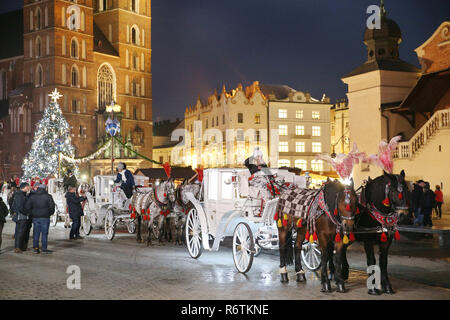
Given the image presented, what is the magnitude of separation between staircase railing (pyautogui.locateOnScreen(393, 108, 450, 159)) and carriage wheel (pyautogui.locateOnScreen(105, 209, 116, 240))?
1697cm

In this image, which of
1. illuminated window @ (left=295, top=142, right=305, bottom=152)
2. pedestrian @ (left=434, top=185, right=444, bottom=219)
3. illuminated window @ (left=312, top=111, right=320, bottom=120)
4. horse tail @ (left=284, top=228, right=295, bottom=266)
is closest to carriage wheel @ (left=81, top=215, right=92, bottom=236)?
horse tail @ (left=284, top=228, right=295, bottom=266)

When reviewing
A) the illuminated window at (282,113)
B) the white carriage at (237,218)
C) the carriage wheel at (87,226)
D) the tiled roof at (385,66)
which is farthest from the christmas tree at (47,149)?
the white carriage at (237,218)

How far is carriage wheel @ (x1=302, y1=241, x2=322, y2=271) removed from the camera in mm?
12055

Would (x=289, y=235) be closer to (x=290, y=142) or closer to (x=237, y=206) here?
(x=237, y=206)

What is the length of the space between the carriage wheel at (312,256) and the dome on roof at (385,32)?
29.5m

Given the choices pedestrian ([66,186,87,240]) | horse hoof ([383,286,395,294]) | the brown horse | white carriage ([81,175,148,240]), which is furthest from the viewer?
white carriage ([81,175,148,240])

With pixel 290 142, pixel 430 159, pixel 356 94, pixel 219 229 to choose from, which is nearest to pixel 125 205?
pixel 219 229

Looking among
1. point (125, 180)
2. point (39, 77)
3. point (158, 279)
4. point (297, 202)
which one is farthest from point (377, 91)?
point (39, 77)

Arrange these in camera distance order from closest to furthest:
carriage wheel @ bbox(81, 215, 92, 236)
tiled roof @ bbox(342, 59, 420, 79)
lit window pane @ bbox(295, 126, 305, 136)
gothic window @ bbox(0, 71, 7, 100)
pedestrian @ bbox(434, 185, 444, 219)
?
carriage wheel @ bbox(81, 215, 92, 236)
pedestrian @ bbox(434, 185, 444, 219)
tiled roof @ bbox(342, 59, 420, 79)
lit window pane @ bbox(295, 126, 305, 136)
gothic window @ bbox(0, 71, 7, 100)

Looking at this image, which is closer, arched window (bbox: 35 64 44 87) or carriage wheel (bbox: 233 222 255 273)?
carriage wheel (bbox: 233 222 255 273)

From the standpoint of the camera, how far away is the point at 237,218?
42.0 feet

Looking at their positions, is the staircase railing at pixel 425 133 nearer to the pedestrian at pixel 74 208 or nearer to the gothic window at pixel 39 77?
the pedestrian at pixel 74 208

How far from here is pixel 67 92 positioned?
67.8m

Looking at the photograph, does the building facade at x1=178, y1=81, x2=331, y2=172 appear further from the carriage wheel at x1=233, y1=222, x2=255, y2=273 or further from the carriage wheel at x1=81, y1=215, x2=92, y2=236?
the carriage wheel at x1=233, y1=222, x2=255, y2=273
